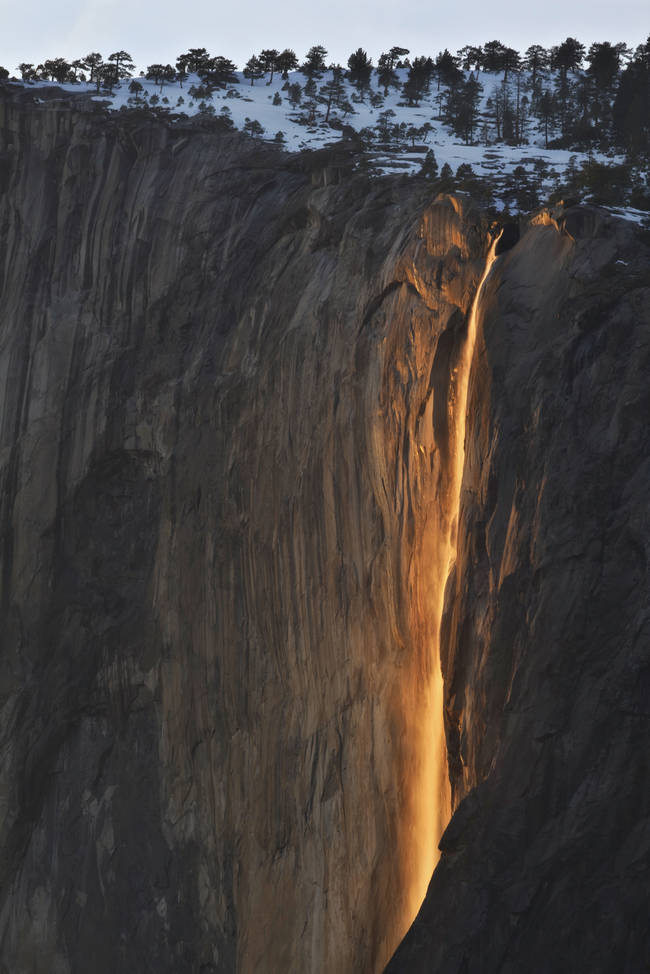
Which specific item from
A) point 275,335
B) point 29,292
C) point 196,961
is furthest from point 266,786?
point 29,292

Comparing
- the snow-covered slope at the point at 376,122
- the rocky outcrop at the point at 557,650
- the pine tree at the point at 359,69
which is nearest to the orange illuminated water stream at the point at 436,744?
the rocky outcrop at the point at 557,650

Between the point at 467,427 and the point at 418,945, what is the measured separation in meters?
9.10

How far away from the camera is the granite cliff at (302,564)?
587 inches

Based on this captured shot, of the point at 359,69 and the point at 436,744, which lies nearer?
the point at 436,744

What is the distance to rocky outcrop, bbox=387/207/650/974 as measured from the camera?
45.1ft

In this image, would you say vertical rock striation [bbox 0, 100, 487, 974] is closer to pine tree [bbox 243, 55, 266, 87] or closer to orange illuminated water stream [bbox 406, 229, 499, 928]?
orange illuminated water stream [bbox 406, 229, 499, 928]

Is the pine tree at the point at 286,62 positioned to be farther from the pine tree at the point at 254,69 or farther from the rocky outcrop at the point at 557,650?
the rocky outcrop at the point at 557,650

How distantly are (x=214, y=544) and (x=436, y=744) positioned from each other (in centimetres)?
711

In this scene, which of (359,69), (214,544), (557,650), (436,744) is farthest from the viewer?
(359,69)

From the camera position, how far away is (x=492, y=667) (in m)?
16.4

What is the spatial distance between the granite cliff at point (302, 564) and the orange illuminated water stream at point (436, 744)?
0.20ft

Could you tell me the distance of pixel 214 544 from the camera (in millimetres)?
24469

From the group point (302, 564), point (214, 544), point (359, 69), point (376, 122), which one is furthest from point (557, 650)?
point (359, 69)

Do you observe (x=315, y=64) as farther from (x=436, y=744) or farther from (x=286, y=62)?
(x=436, y=744)
